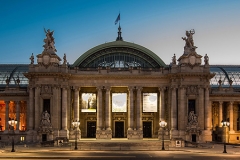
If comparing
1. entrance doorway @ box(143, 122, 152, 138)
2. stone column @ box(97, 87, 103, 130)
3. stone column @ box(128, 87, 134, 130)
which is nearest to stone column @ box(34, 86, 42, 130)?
stone column @ box(97, 87, 103, 130)

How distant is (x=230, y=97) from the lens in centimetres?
9862

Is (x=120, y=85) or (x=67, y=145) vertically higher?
(x=120, y=85)

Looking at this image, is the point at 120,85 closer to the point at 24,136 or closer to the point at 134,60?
the point at 134,60

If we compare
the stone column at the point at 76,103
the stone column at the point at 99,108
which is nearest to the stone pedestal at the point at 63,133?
the stone column at the point at 76,103

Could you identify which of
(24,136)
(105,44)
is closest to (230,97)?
(105,44)

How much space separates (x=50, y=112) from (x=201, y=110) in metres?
31.4

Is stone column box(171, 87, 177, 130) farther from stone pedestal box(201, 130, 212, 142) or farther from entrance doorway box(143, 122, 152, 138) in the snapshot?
entrance doorway box(143, 122, 152, 138)

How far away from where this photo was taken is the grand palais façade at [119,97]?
88.6 m

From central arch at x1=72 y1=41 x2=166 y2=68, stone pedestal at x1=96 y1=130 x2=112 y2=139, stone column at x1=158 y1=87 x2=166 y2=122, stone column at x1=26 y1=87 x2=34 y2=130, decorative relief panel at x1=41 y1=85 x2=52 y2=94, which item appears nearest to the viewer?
decorative relief panel at x1=41 y1=85 x2=52 y2=94

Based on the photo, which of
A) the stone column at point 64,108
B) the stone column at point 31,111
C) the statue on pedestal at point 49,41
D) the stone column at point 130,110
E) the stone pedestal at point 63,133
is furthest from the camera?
the stone column at point 130,110

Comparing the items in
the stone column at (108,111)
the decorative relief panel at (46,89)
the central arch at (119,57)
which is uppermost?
the central arch at (119,57)

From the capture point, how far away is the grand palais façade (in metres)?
88.6

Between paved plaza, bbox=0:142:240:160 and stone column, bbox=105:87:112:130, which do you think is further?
stone column, bbox=105:87:112:130

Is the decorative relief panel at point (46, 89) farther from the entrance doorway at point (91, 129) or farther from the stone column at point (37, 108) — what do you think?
the entrance doorway at point (91, 129)
